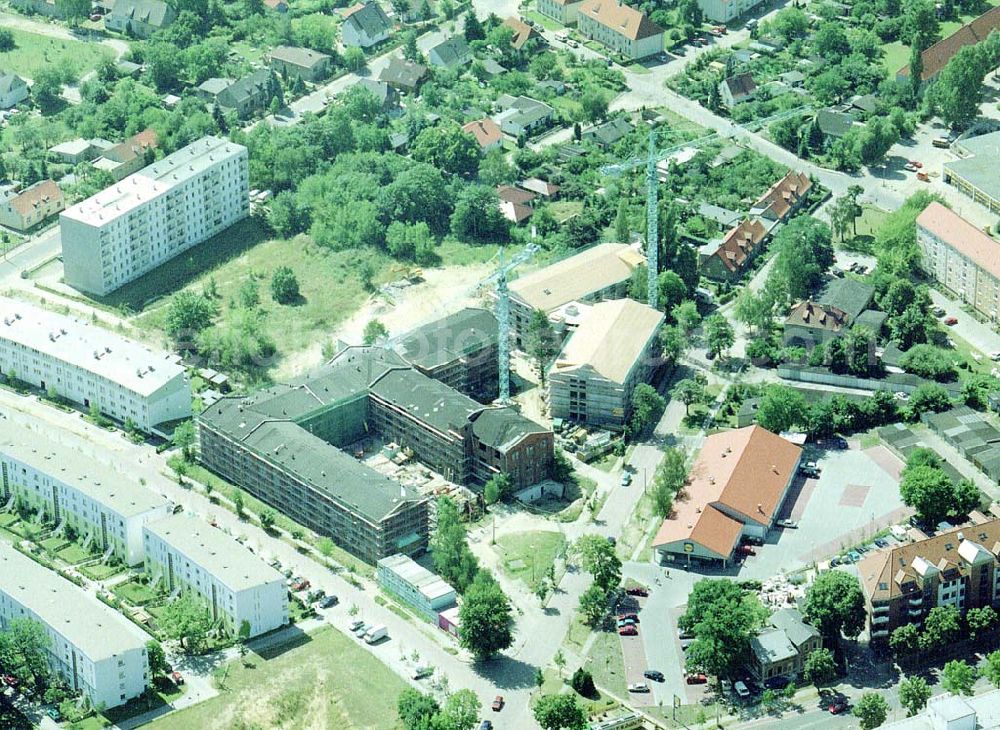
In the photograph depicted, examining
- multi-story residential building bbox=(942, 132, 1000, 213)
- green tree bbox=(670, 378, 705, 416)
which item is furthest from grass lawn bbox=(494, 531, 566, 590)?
multi-story residential building bbox=(942, 132, 1000, 213)

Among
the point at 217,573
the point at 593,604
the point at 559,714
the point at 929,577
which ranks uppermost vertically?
the point at 929,577

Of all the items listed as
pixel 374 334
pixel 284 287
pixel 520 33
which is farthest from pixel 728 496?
pixel 520 33

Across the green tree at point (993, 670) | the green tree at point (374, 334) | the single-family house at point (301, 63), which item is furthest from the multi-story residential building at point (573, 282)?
the single-family house at point (301, 63)

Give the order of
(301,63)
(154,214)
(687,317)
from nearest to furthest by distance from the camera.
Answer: (687,317), (154,214), (301,63)

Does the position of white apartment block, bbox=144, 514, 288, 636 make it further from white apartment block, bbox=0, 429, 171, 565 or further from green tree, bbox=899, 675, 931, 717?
green tree, bbox=899, 675, 931, 717

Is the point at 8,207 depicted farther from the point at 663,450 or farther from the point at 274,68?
the point at 663,450

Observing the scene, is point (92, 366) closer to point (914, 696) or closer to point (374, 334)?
point (374, 334)

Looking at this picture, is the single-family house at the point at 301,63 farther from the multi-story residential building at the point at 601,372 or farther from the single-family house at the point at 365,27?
the multi-story residential building at the point at 601,372
